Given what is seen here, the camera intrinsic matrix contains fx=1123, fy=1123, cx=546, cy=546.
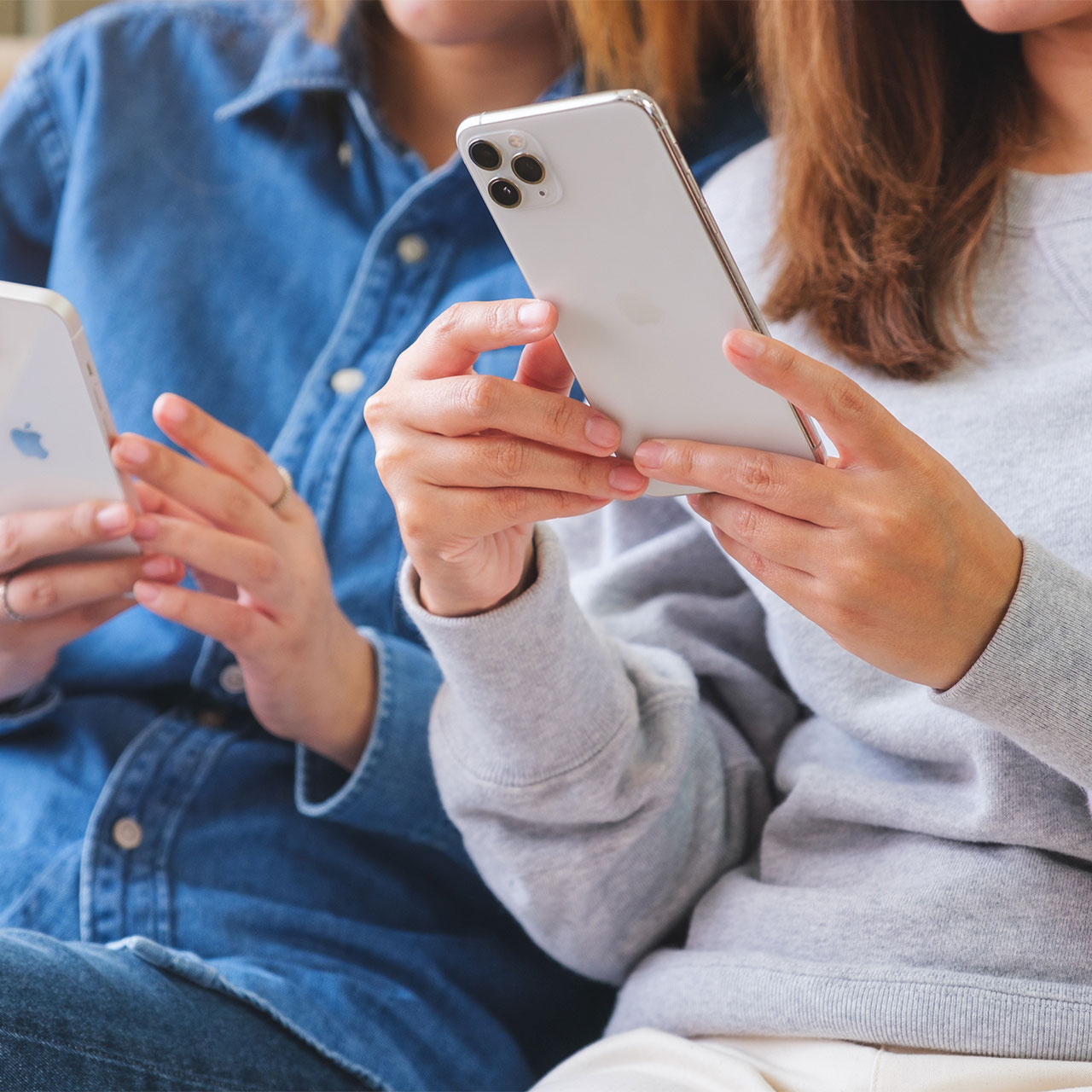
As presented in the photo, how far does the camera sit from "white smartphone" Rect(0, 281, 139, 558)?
0.64 m

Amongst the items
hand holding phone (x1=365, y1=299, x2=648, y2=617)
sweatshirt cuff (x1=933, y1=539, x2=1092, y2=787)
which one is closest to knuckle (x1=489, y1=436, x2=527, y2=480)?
hand holding phone (x1=365, y1=299, x2=648, y2=617)

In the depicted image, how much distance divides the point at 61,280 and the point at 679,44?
0.54 m

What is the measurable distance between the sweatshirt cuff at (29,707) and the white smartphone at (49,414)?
0.17m

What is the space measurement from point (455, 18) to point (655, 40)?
0.52 feet

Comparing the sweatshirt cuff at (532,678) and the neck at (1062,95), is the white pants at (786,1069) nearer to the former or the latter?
the sweatshirt cuff at (532,678)

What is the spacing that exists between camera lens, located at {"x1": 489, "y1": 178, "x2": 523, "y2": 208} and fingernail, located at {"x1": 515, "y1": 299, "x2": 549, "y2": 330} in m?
0.04

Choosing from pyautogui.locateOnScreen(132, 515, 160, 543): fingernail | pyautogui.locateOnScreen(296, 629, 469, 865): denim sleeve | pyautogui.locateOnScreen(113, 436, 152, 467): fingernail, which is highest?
pyautogui.locateOnScreen(113, 436, 152, 467): fingernail

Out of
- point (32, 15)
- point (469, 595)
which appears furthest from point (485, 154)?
point (32, 15)

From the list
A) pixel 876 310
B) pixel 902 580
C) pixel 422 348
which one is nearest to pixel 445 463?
pixel 422 348

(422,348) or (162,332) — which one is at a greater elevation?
(422,348)

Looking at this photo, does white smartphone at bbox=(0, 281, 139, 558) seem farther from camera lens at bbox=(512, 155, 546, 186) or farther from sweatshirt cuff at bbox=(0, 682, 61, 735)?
camera lens at bbox=(512, 155, 546, 186)

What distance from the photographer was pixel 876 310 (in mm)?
720

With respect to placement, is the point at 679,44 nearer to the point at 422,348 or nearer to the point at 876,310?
the point at 876,310

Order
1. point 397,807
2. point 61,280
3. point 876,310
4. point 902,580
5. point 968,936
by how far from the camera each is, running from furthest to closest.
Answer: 1. point 61,280
2. point 397,807
3. point 876,310
4. point 968,936
5. point 902,580
